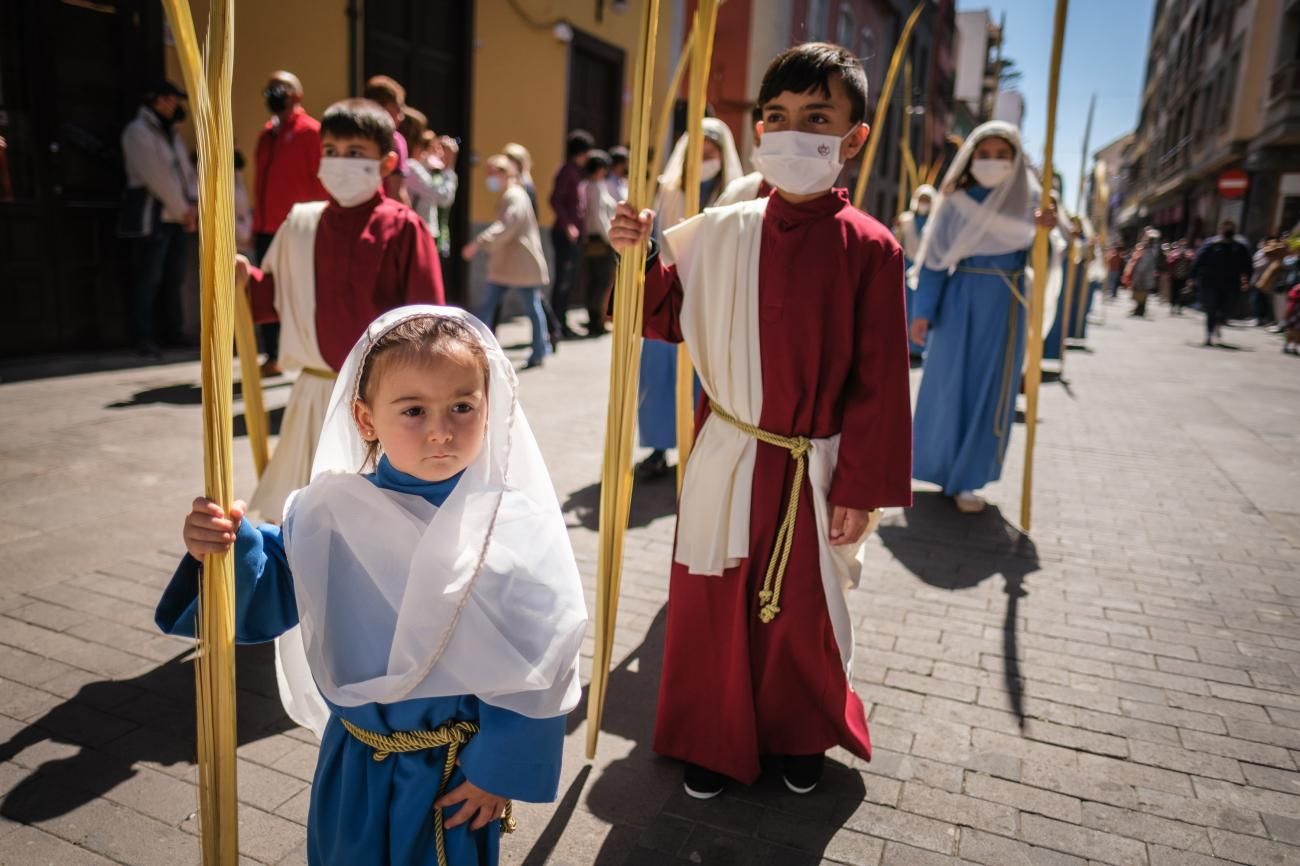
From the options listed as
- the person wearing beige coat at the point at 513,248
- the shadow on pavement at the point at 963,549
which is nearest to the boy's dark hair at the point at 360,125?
the shadow on pavement at the point at 963,549

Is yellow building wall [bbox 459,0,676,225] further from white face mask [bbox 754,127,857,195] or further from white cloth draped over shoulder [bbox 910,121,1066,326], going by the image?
white face mask [bbox 754,127,857,195]

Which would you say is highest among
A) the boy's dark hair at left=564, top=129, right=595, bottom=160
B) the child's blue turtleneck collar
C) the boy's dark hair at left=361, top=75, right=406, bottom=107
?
the boy's dark hair at left=564, top=129, right=595, bottom=160

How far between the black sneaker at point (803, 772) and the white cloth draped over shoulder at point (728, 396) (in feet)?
1.00

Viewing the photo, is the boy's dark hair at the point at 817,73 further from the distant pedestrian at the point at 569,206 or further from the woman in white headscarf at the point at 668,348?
the distant pedestrian at the point at 569,206

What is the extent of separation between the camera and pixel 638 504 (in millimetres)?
5234

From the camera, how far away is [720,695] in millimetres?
2586

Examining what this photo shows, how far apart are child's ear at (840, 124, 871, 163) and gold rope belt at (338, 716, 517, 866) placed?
1663 millimetres

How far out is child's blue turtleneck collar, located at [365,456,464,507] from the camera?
1646 mm

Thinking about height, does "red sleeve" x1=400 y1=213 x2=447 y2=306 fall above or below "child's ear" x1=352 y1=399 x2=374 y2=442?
above

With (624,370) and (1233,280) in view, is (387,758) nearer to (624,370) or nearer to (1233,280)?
(624,370)

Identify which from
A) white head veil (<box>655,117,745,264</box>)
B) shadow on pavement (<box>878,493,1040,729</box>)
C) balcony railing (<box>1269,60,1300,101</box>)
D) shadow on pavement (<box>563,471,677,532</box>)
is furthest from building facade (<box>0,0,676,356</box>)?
balcony railing (<box>1269,60,1300,101</box>)

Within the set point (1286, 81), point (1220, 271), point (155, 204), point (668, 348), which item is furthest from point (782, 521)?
point (1286, 81)

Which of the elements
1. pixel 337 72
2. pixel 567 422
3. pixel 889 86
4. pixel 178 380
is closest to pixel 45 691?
pixel 889 86

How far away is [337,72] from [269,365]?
3806 millimetres
